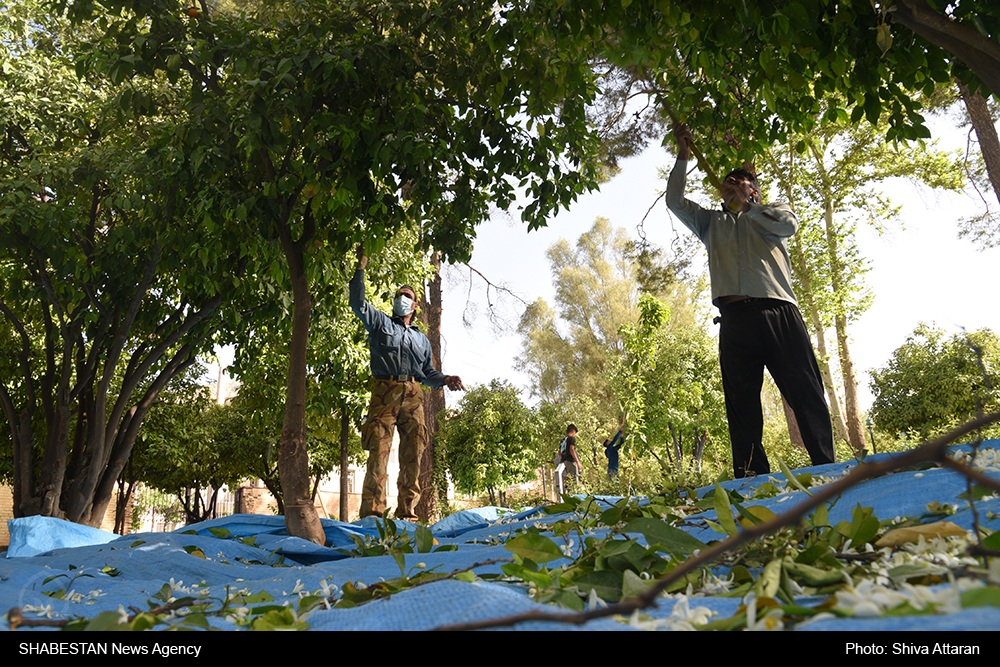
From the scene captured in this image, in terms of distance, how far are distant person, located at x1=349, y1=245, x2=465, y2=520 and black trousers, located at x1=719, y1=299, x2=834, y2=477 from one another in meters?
2.70

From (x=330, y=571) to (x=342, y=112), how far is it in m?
2.72

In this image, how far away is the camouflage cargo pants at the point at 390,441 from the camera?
17.1 feet

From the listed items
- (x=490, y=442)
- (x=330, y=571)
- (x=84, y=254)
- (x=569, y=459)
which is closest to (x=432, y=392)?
(x=490, y=442)

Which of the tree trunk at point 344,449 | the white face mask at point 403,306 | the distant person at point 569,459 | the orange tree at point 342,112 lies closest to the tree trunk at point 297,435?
the orange tree at point 342,112

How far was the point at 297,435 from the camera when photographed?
11.9ft

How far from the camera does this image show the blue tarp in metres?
0.92

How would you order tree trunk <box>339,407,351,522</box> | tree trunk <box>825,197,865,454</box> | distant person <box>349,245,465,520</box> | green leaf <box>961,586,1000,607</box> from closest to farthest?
green leaf <box>961,586,1000,607</box>, distant person <box>349,245,465,520</box>, tree trunk <box>339,407,351,522</box>, tree trunk <box>825,197,865,454</box>

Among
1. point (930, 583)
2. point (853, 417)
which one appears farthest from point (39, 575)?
point (853, 417)

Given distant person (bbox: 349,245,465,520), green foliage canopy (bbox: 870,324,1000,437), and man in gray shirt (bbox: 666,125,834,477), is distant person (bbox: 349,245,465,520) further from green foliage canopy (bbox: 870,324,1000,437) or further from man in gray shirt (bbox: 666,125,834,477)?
green foliage canopy (bbox: 870,324,1000,437)

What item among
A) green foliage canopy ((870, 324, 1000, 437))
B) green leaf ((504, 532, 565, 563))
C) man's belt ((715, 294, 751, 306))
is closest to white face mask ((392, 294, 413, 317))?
man's belt ((715, 294, 751, 306))

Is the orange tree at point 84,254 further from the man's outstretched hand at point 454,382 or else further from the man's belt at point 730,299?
the man's belt at point 730,299
